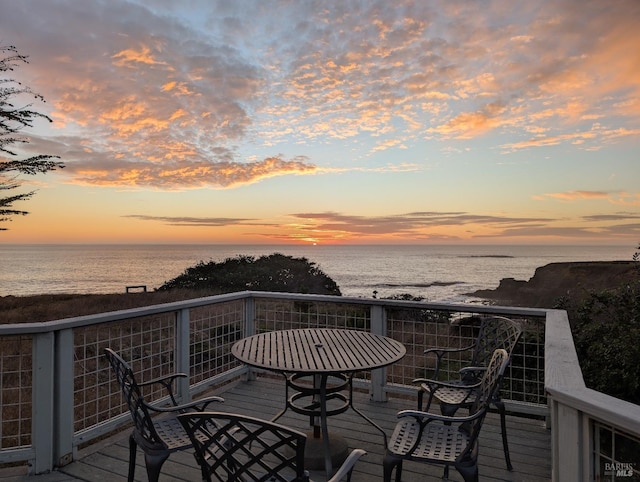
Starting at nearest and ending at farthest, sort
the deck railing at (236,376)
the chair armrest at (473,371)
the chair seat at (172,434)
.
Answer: the deck railing at (236,376)
the chair seat at (172,434)
the chair armrest at (473,371)

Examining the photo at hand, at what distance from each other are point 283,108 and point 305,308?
4.14 m

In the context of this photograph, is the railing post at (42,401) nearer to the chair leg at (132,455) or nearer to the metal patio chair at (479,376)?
the chair leg at (132,455)

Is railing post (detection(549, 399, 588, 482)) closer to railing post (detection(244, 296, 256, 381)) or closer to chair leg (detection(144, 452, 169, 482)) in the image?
chair leg (detection(144, 452, 169, 482))

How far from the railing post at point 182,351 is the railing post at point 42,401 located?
3.90 feet

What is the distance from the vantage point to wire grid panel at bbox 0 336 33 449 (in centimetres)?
268

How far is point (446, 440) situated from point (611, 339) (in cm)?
320

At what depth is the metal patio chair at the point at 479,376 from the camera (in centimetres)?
271

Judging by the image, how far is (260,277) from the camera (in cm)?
1582

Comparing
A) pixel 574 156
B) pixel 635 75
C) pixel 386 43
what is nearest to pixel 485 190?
pixel 574 156

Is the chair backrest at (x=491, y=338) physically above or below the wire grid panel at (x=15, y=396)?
above

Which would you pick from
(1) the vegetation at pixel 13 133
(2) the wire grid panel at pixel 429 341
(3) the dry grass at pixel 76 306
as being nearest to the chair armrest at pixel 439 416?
(2) the wire grid panel at pixel 429 341

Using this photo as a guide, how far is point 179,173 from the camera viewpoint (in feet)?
32.8

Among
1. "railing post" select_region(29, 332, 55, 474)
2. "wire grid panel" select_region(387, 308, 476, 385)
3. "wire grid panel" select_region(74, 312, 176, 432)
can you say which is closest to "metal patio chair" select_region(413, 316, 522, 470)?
"wire grid panel" select_region(387, 308, 476, 385)

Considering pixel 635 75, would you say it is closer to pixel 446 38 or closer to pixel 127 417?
pixel 446 38
